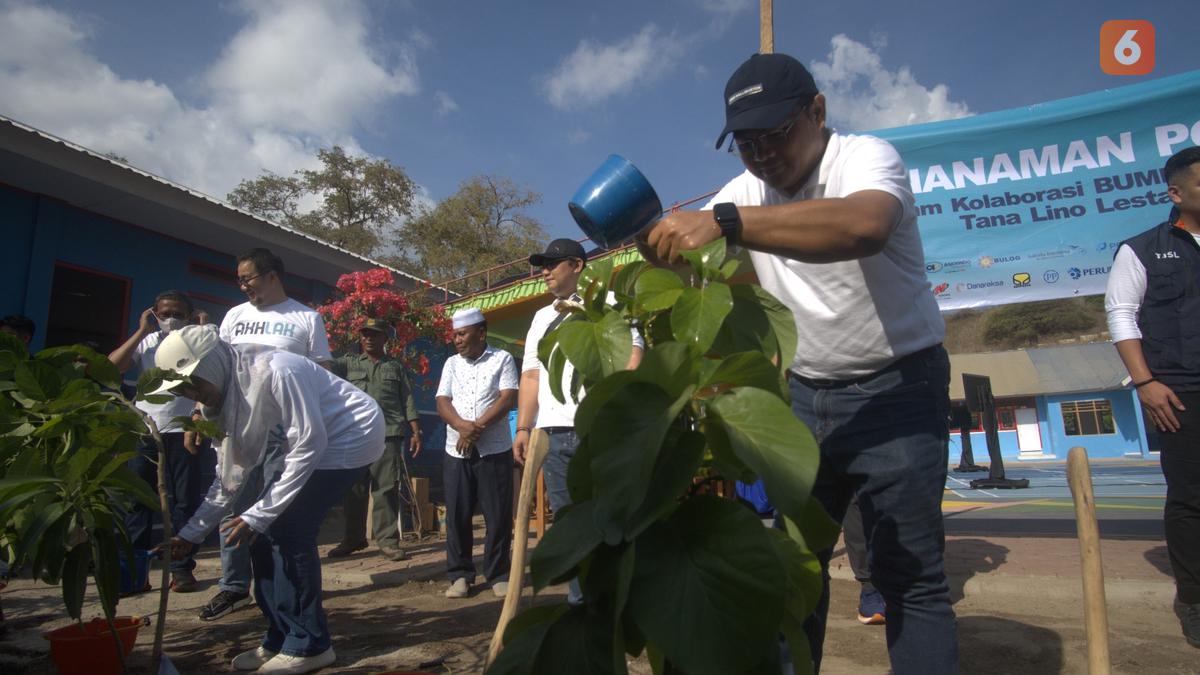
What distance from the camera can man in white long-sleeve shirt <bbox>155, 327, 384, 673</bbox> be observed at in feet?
8.75

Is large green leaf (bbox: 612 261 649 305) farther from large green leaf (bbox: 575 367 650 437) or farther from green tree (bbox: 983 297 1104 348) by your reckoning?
green tree (bbox: 983 297 1104 348)

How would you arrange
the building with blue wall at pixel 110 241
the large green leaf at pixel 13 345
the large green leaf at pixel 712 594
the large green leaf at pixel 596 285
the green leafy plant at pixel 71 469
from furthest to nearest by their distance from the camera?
1. the building with blue wall at pixel 110 241
2. the large green leaf at pixel 13 345
3. the green leafy plant at pixel 71 469
4. the large green leaf at pixel 596 285
5. the large green leaf at pixel 712 594

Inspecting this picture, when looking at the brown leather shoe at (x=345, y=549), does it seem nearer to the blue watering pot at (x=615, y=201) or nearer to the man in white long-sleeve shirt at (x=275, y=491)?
the man in white long-sleeve shirt at (x=275, y=491)

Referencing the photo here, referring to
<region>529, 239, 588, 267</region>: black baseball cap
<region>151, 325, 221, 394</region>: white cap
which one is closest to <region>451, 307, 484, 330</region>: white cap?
<region>529, 239, 588, 267</region>: black baseball cap

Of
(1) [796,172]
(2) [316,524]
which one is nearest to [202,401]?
(2) [316,524]

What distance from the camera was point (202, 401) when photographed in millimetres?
2654

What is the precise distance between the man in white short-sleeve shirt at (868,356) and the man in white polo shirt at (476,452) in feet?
9.23

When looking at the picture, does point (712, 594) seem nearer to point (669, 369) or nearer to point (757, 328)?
point (669, 369)

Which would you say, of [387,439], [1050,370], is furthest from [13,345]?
[1050,370]

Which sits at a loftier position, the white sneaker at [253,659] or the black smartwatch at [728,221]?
the black smartwatch at [728,221]

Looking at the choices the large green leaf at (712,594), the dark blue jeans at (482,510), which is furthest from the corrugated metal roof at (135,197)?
the large green leaf at (712,594)

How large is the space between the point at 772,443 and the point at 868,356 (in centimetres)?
94

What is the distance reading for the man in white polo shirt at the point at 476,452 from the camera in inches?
165

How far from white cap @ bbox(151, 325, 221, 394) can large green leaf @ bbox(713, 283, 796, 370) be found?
6.60 ft
